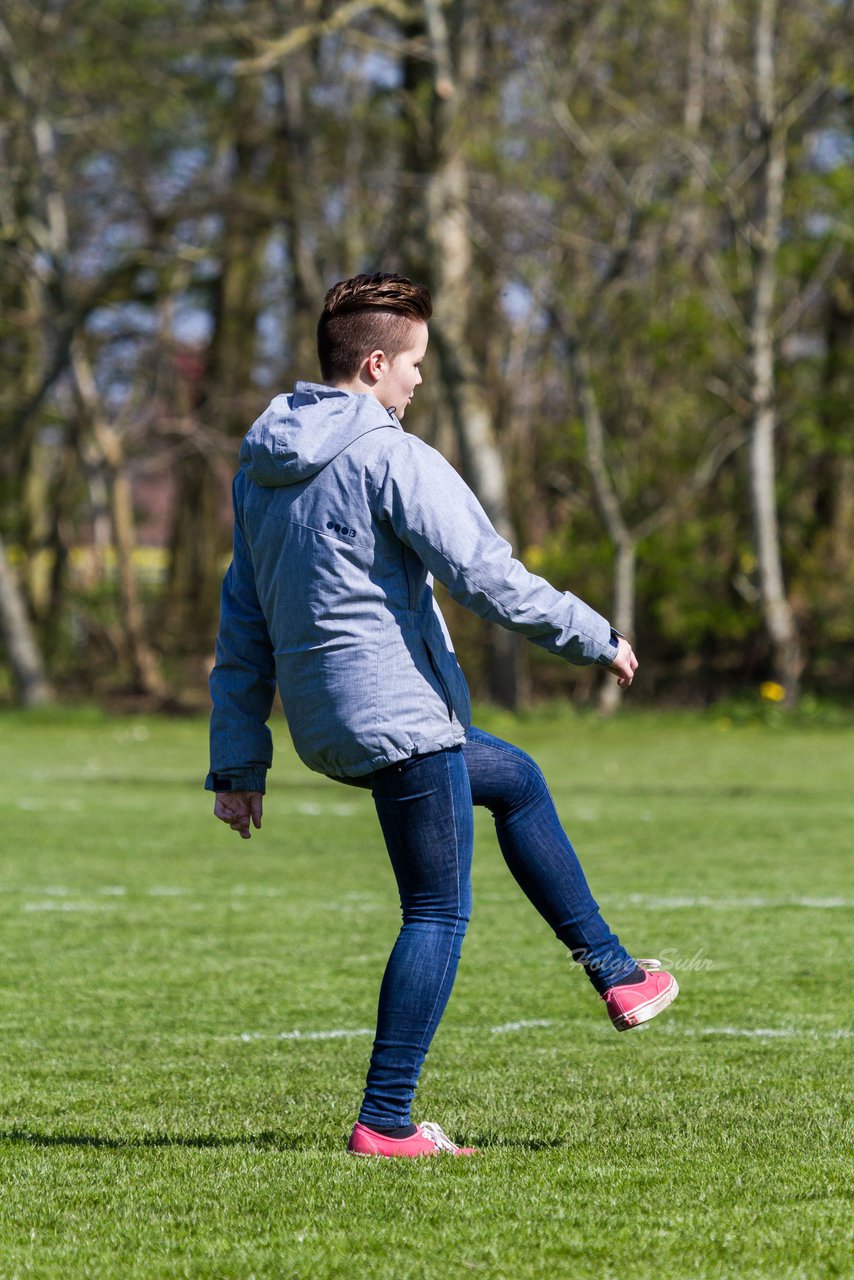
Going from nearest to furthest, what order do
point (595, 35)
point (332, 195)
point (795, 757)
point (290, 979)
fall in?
point (290, 979)
point (795, 757)
point (595, 35)
point (332, 195)

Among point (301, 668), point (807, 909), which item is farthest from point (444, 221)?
point (301, 668)

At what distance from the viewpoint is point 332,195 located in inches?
1072

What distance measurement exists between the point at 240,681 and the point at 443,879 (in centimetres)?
64

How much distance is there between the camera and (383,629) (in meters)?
4.10

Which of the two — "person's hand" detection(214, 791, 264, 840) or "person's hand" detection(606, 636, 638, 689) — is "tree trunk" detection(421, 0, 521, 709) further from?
"person's hand" detection(606, 636, 638, 689)

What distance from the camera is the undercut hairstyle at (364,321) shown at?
423cm

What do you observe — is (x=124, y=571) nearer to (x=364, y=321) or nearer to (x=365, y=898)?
(x=365, y=898)

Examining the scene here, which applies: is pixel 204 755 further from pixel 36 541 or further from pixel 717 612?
pixel 36 541

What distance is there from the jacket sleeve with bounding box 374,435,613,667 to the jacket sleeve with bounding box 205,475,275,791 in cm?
44

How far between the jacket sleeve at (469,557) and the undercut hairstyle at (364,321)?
0.84 ft

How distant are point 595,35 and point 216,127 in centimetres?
924

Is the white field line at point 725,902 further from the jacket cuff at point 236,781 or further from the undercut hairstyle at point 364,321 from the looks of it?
the undercut hairstyle at point 364,321

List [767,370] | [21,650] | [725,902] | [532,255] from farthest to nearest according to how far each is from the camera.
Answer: [21,650]
[532,255]
[767,370]
[725,902]

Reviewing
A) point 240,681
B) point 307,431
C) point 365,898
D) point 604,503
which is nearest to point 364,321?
point 307,431
